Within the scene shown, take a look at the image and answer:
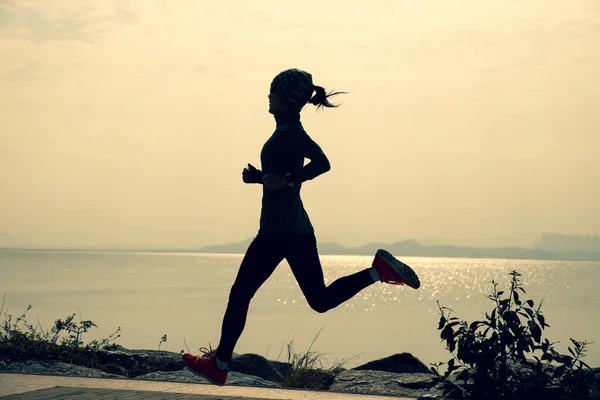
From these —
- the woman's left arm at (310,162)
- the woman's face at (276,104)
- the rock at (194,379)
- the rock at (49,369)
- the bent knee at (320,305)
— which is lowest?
the rock at (49,369)

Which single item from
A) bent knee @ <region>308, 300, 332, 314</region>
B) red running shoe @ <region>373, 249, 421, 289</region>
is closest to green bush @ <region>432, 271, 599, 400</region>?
red running shoe @ <region>373, 249, 421, 289</region>

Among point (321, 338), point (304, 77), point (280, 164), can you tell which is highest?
point (304, 77)

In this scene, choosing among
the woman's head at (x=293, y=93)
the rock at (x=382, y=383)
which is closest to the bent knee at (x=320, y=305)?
the woman's head at (x=293, y=93)

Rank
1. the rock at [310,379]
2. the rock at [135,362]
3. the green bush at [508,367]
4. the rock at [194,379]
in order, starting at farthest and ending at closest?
1. the rock at [135,362]
2. the rock at [310,379]
3. the rock at [194,379]
4. the green bush at [508,367]

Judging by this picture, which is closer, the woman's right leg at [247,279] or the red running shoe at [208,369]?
the woman's right leg at [247,279]

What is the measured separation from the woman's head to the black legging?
109 centimetres

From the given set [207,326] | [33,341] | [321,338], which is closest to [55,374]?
[33,341]

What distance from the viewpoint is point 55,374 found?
31.4 ft

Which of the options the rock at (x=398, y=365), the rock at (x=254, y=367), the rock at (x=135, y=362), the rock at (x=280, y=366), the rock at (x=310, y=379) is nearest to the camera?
the rock at (x=310, y=379)

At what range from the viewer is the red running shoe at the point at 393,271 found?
7488 millimetres

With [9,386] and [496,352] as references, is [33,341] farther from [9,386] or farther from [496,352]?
[496,352]

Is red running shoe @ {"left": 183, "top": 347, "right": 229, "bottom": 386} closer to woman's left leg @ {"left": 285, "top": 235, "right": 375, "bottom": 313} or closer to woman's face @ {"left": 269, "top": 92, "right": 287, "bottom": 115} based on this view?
woman's left leg @ {"left": 285, "top": 235, "right": 375, "bottom": 313}

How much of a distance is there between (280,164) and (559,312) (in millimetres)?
77140

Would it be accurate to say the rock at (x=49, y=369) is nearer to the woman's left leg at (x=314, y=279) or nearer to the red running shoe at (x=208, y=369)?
the red running shoe at (x=208, y=369)
